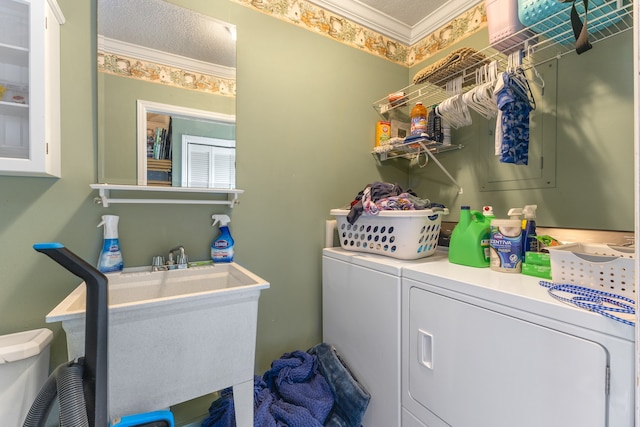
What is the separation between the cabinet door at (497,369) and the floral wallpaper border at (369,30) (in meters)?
1.66

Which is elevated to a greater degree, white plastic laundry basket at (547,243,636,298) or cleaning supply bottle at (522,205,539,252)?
cleaning supply bottle at (522,205,539,252)

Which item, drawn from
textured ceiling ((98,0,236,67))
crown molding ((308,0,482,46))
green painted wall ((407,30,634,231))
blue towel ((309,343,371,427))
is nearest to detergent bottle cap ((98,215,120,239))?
textured ceiling ((98,0,236,67))

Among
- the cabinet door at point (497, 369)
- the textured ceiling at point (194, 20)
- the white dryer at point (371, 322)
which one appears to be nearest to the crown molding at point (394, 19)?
the textured ceiling at point (194, 20)

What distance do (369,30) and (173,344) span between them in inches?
85.4

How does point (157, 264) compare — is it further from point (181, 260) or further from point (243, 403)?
point (243, 403)

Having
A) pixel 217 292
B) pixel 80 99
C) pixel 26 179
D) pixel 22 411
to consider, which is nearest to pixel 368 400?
pixel 217 292

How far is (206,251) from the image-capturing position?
1418mm

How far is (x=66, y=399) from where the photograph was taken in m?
0.59

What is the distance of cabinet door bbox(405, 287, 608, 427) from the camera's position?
674mm

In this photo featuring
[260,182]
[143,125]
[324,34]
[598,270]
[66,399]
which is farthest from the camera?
[324,34]

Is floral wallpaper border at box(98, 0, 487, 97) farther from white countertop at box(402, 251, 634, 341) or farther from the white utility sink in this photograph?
white countertop at box(402, 251, 634, 341)

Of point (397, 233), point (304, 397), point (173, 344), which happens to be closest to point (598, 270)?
point (397, 233)

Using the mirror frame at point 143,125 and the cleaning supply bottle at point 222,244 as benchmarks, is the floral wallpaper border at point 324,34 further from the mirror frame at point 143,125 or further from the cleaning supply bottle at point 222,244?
the cleaning supply bottle at point 222,244

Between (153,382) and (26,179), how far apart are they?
96cm
